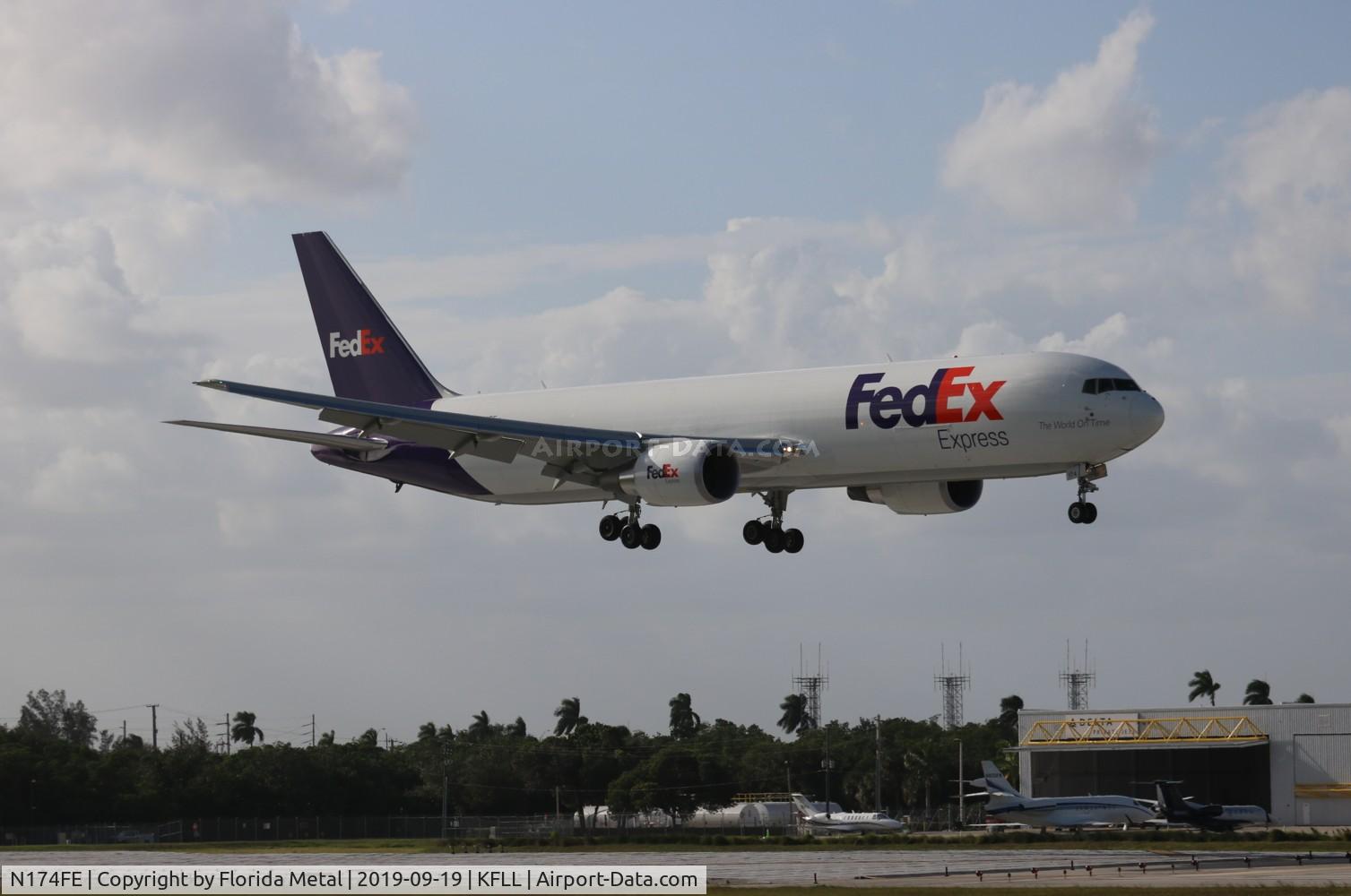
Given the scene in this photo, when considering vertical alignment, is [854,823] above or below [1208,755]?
below

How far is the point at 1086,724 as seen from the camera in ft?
410

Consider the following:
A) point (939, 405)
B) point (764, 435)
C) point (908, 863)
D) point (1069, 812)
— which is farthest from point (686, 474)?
point (1069, 812)

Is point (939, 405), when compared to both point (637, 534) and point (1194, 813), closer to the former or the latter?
point (637, 534)

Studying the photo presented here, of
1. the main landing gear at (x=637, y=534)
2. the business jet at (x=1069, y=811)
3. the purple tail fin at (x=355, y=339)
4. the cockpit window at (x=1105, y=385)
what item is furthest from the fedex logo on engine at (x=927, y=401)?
the business jet at (x=1069, y=811)

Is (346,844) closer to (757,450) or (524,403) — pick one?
(524,403)

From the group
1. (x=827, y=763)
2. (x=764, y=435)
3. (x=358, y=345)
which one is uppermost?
(x=358, y=345)

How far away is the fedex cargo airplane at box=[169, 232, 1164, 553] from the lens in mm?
56594

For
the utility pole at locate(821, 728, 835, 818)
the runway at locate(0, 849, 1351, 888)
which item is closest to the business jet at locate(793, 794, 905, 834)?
the utility pole at locate(821, 728, 835, 818)

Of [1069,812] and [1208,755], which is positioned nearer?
[1069,812]

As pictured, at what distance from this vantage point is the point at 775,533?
67.5 metres

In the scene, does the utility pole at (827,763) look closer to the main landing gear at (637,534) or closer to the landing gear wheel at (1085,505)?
the main landing gear at (637,534)

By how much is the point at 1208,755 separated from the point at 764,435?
255ft

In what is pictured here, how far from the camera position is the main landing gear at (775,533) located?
6700 centimetres

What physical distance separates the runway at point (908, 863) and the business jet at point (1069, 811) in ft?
70.1
